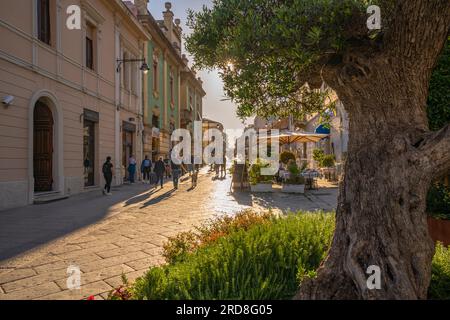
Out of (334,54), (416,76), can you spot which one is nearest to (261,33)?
(334,54)

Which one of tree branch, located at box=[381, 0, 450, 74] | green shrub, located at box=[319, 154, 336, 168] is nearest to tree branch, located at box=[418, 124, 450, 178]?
tree branch, located at box=[381, 0, 450, 74]

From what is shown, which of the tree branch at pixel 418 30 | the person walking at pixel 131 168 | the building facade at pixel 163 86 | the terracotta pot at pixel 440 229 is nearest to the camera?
the tree branch at pixel 418 30

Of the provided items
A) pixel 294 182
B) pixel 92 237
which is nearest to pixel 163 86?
pixel 294 182

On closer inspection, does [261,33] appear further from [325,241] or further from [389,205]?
[325,241]

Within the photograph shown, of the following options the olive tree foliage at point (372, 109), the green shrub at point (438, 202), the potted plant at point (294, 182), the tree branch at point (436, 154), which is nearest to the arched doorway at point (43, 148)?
the potted plant at point (294, 182)

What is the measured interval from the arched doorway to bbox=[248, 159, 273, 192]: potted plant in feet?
24.4

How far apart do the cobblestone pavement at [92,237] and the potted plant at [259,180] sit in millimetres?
1804

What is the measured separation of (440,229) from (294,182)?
26.8 ft

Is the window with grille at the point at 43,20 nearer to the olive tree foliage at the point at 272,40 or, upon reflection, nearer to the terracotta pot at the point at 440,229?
the olive tree foliage at the point at 272,40

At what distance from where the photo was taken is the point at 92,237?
5.71 metres

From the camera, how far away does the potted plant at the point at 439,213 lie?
3.96m

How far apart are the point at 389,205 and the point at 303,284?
2.96ft

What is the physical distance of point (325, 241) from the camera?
11.8ft

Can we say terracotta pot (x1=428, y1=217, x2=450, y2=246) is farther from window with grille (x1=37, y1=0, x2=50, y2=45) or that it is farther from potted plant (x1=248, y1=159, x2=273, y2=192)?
window with grille (x1=37, y1=0, x2=50, y2=45)
